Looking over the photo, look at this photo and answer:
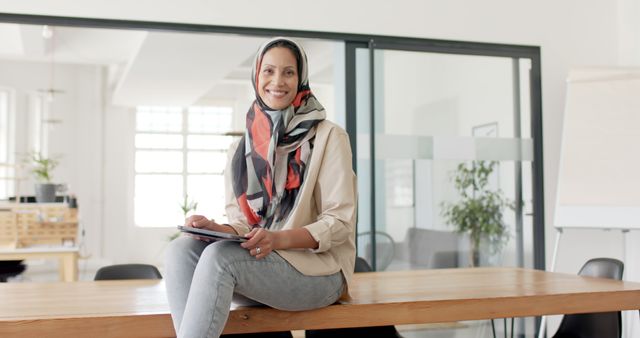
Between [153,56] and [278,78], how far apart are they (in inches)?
199

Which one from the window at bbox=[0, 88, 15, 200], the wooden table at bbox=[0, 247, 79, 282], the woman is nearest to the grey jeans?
the woman

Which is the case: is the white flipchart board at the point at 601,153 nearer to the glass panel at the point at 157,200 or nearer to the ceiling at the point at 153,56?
the ceiling at the point at 153,56

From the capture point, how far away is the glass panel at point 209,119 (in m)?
11.8

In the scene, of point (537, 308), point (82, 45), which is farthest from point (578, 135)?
point (82, 45)

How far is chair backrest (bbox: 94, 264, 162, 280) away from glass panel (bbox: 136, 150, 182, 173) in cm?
825

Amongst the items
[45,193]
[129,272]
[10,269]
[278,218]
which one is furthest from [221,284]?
[45,193]

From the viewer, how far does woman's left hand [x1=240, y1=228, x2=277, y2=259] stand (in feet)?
6.20

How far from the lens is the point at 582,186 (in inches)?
164

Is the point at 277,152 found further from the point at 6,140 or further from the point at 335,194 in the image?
the point at 6,140

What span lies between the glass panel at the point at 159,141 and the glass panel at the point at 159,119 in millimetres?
107

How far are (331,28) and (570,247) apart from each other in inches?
86.6

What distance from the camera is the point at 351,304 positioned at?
2.22 m

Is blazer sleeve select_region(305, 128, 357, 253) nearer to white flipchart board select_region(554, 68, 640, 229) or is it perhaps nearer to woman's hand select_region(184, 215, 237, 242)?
woman's hand select_region(184, 215, 237, 242)

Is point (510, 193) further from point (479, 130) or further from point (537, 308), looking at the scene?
point (537, 308)
